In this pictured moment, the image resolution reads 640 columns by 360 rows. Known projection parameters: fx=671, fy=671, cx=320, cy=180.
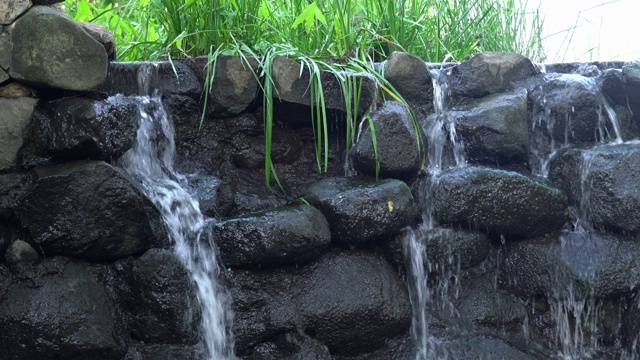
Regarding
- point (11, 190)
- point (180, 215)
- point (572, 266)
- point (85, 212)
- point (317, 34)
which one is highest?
point (317, 34)

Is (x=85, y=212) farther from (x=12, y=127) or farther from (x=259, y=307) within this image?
(x=259, y=307)

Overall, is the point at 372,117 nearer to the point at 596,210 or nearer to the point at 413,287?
the point at 413,287

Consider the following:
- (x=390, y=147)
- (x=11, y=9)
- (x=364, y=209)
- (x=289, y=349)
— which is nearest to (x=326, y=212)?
(x=364, y=209)

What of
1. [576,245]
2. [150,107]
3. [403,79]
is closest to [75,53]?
[150,107]

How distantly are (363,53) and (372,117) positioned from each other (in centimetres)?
56

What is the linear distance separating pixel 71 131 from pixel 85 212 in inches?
13.3

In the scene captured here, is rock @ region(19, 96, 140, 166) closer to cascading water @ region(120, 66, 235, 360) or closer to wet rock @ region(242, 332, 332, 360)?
cascading water @ region(120, 66, 235, 360)

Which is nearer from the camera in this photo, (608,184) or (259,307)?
(259,307)

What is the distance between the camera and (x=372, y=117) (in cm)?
338

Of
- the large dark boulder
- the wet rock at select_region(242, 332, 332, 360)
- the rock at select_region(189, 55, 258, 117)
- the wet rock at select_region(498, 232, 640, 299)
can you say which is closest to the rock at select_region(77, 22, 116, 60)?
the rock at select_region(189, 55, 258, 117)

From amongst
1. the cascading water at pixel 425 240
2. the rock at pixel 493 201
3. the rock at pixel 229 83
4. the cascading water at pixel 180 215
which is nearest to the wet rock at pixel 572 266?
the rock at pixel 493 201

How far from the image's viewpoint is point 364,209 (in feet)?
10.2

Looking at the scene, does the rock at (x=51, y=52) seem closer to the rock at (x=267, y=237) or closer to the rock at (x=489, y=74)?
the rock at (x=267, y=237)

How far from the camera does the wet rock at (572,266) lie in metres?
3.22
